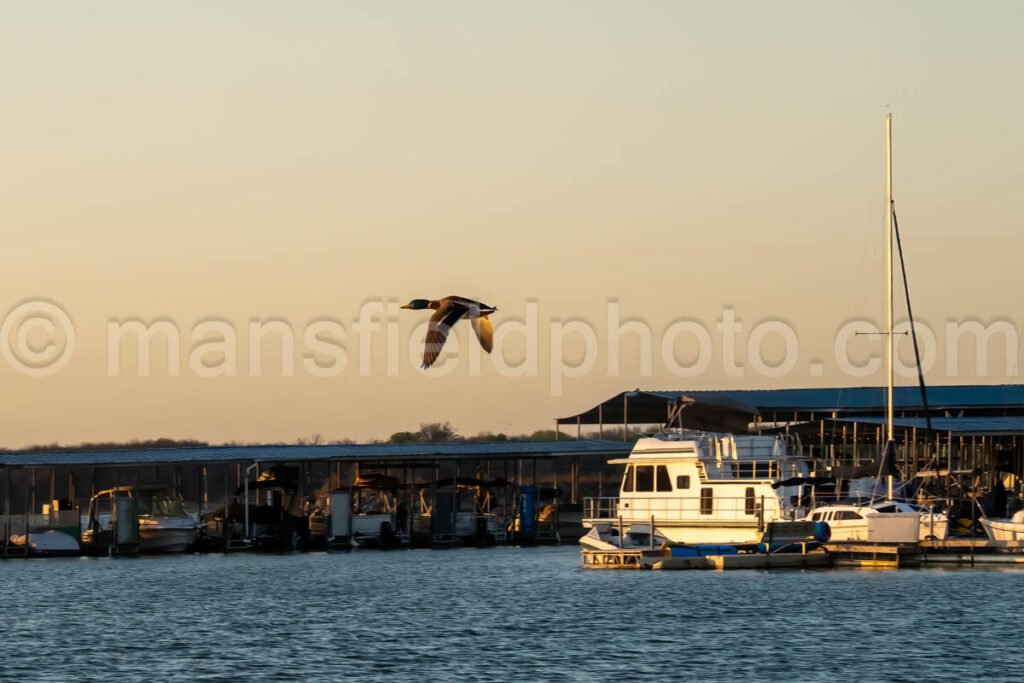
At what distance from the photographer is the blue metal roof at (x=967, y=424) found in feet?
314

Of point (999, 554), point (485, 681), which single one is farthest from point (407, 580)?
point (485, 681)

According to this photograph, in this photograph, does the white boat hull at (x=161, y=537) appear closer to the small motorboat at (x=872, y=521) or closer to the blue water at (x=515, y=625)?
the blue water at (x=515, y=625)

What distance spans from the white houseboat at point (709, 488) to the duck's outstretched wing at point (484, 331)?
16745 millimetres

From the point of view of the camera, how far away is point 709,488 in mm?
76938

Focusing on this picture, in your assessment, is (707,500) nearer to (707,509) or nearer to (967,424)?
(707,509)

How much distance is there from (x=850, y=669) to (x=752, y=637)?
6521mm

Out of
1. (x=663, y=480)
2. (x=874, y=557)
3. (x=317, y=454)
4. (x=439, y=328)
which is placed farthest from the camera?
(x=317, y=454)

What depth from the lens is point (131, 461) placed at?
98.9 m

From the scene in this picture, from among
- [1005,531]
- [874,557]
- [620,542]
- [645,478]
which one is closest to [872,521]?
[874,557]

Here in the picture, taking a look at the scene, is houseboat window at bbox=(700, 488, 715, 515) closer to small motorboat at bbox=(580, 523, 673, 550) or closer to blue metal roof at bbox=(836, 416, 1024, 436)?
small motorboat at bbox=(580, 523, 673, 550)

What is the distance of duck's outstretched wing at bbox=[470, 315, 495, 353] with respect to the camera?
62.2 metres

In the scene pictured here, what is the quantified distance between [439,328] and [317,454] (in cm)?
4566

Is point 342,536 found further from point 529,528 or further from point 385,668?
point 385,668

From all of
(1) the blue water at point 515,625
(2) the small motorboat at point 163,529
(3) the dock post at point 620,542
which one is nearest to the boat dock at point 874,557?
(1) the blue water at point 515,625
